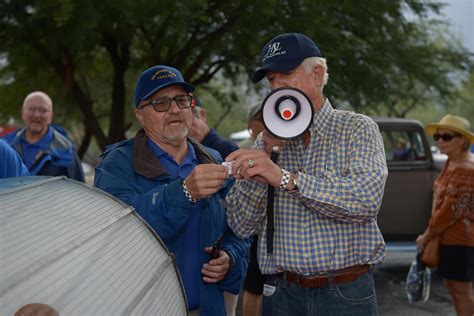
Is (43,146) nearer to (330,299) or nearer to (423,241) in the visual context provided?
(423,241)

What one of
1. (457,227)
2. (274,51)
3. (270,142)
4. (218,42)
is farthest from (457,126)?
(218,42)

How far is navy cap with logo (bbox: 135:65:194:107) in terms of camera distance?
3.04 meters

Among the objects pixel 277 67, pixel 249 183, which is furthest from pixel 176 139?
pixel 277 67

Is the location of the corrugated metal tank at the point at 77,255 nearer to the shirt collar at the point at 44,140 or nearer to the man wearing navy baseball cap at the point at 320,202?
the man wearing navy baseball cap at the point at 320,202

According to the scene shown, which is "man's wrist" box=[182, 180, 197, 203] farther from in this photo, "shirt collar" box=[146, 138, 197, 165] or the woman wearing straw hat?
the woman wearing straw hat

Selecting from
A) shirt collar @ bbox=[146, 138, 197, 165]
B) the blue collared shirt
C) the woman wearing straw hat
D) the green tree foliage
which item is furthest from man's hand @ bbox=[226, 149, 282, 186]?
the green tree foliage

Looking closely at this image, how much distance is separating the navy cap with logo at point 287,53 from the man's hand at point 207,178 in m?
0.47

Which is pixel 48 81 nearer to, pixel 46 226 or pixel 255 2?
pixel 255 2

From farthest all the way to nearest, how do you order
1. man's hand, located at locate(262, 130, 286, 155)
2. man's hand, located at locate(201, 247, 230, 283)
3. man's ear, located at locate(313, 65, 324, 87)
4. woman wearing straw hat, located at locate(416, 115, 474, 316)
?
woman wearing straw hat, located at locate(416, 115, 474, 316) < man's hand, located at locate(201, 247, 230, 283) < man's ear, located at locate(313, 65, 324, 87) < man's hand, located at locate(262, 130, 286, 155)

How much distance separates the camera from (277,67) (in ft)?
8.67

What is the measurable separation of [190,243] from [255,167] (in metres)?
0.69

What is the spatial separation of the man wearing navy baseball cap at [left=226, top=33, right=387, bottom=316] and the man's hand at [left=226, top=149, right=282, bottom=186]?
0.04m

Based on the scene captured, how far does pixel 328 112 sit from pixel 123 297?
54.6 inches

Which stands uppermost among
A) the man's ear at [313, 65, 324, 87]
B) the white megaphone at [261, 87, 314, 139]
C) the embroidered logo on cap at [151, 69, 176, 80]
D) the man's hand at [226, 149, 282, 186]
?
the embroidered logo on cap at [151, 69, 176, 80]
